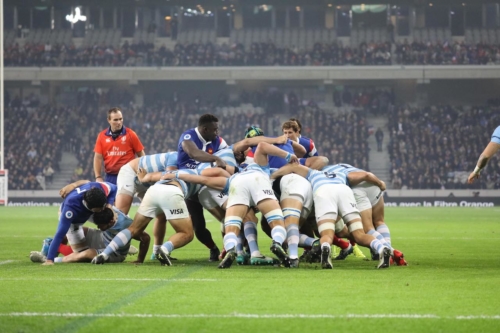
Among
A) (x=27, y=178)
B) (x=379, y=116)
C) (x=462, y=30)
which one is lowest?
(x=27, y=178)

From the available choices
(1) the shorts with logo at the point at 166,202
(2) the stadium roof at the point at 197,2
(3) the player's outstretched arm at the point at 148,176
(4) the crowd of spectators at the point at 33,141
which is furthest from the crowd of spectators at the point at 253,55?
(1) the shorts with logo at the point at 166,202

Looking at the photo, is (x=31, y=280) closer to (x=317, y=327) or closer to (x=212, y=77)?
(x=317, y=327)

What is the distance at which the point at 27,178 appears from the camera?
43781 millimetres

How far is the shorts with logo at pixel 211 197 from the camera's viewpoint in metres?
11.4

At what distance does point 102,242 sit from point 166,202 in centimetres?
145

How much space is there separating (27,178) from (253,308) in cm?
3867

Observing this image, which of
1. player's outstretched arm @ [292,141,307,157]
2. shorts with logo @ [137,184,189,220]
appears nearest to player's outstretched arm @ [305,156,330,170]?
player's outstretched arm @ [292,141,307,157]

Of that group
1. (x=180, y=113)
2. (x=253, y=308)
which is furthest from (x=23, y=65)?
(x=253, y=308)

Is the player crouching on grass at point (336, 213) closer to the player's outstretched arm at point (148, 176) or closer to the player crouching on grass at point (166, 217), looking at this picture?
the player crouching on grass at point (166, 217)

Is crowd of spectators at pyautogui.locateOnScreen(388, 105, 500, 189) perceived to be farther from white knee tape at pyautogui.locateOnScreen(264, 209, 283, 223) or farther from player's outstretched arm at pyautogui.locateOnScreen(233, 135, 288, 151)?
white knee tape at pyautogui.locateOnScreen(264, 209, 283, 223)

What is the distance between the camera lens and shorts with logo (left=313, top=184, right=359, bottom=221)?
10.5 metres

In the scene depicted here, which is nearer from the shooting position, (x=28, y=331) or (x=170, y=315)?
(x=28, y=331)

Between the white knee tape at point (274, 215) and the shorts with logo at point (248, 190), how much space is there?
0.60ft

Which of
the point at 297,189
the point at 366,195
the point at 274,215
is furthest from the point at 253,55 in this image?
the point at 274,215
